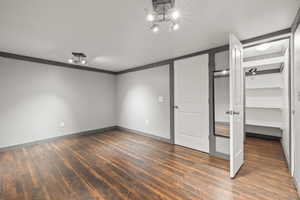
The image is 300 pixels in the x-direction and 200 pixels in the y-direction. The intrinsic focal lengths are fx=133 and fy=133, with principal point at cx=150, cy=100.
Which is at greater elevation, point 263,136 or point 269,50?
point 269,50

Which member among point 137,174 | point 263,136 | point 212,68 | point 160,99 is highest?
point 212,68

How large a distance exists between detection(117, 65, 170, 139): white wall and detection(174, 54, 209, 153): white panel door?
38 cm

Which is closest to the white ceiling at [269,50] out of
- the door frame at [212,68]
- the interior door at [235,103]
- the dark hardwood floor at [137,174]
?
the door frame at [212,68]

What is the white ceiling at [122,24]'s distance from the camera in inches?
62.0

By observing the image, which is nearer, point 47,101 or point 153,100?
point 47,101

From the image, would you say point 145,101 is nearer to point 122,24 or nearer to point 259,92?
point 122,24

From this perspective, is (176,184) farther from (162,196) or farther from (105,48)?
(105,48)

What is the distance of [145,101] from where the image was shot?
443 centimetres

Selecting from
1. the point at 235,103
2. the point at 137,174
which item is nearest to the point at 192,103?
the point at 235,103

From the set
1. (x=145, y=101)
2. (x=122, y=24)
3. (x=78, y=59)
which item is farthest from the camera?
(x=145, y=101)

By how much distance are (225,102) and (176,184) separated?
190 cm

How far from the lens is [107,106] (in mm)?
5191

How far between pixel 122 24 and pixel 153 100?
254cm

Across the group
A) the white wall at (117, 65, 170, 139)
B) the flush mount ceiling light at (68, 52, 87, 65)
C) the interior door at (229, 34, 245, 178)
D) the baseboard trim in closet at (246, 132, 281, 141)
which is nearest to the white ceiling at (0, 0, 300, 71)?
the flush mount ceiling light at (68, 52, 87, 65)
